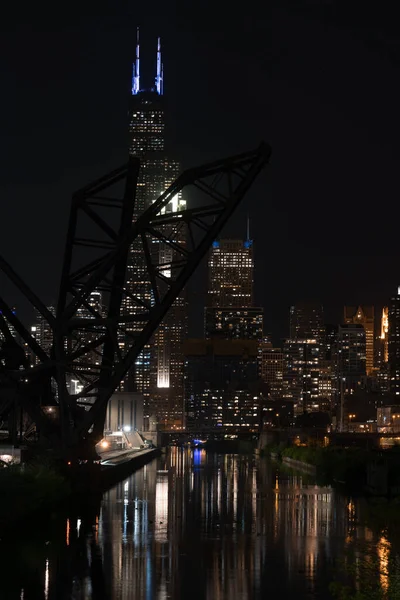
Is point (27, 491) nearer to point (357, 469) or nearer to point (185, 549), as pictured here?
point (185, 549)

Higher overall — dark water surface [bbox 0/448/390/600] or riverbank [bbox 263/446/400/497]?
dark water surface [bbox 0/448/390/600]

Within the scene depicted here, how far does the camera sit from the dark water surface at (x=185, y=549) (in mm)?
23547

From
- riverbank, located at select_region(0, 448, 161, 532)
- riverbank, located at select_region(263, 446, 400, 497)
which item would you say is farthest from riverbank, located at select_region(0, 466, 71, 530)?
riverbank, located at select_region(263, 446, 400, 497)

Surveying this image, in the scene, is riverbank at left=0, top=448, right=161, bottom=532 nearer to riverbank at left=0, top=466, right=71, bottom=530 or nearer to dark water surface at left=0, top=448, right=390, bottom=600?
riverbank at left=0, top=466, right=71, bottom=530

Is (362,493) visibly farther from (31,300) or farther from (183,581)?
(183,581)

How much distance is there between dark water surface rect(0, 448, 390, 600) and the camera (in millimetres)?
23547

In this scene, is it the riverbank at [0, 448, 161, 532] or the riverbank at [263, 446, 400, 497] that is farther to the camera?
the riverbank at [263, 446, 400, 497]

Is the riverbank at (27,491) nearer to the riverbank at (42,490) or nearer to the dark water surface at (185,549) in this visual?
the riverbank at (42,490)

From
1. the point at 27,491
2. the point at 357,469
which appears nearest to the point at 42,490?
the point at 27,491

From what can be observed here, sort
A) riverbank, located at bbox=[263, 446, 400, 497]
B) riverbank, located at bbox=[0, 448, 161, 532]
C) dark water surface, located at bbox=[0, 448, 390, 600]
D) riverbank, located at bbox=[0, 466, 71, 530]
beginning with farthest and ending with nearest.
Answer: riverbank, located at bbox=[263, 446, 400, 497] < riverbank, located at bbox=[0, 448, 161, 532] < riverbank, located at bbox=[0, 466, 71, 530] < dark water surface, located at bbox=[0, 448, 390, 600]

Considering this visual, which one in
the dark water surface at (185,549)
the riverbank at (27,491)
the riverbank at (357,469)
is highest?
the riverbank at (27,491)

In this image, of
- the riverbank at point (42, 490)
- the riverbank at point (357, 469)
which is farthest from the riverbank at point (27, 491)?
the riverbank at point (357, 469)

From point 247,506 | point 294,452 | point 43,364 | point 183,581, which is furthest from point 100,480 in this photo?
point 294,452

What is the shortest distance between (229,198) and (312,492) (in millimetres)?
18469
